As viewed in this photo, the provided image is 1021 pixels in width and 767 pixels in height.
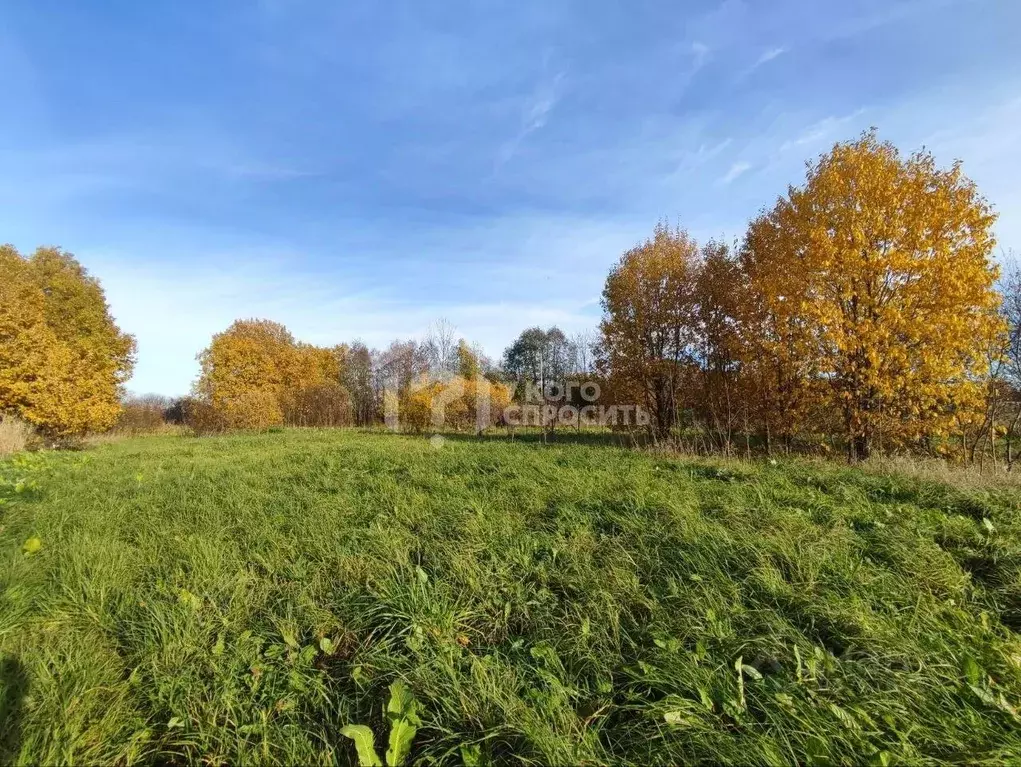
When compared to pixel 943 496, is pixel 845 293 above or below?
above

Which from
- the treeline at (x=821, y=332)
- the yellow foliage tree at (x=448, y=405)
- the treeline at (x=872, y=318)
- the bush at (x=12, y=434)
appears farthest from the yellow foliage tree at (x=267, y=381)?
the treeline at (x=872, y=318)

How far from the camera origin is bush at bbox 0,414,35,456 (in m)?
13.4

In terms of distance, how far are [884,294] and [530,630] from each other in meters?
11.0

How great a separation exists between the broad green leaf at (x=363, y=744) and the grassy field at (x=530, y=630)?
182 millimetres

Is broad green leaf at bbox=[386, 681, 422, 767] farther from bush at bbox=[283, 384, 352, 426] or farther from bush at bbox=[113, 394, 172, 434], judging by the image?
bush at bbox=[113, 394, 172, 434]

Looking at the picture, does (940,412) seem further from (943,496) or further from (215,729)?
(215,729)

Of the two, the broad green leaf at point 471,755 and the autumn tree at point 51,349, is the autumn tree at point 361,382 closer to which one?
the autumn tree at point 51,349

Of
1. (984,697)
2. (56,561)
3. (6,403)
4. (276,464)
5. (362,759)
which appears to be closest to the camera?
(362,759)

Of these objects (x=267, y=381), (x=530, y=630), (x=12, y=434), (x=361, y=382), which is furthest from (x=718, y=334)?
(x=361, y=382)

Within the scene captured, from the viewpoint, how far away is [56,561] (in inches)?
138

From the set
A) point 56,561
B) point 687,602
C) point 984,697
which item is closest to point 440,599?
point 687,602

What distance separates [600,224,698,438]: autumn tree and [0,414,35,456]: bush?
18922 millimetres

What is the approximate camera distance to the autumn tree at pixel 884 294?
8.76 m

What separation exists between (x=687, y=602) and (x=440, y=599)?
1.62m
